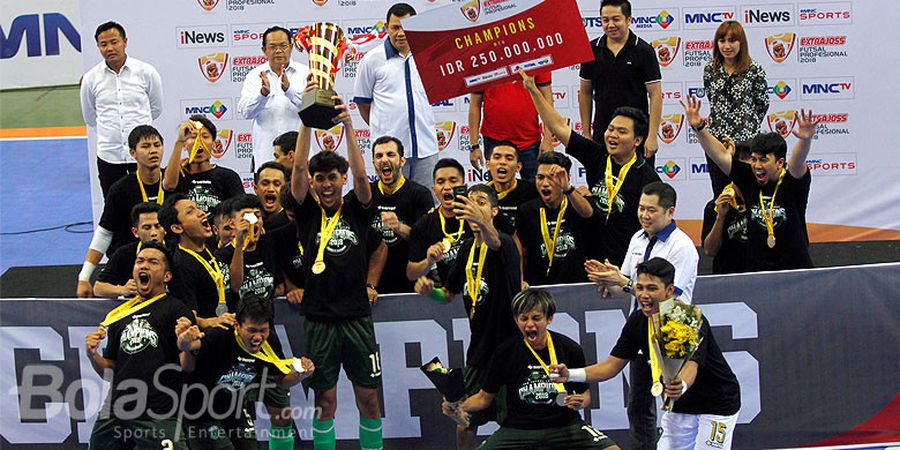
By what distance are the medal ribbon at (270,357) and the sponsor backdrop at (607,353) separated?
2.85 ft

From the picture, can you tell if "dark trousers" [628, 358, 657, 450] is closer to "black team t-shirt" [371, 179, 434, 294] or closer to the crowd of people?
the crowd of people

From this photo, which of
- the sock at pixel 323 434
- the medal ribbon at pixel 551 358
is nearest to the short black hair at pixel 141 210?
the sock at pixel 323 434

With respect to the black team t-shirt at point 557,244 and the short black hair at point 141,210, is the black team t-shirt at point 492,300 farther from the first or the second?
the short black hair at point 141,210

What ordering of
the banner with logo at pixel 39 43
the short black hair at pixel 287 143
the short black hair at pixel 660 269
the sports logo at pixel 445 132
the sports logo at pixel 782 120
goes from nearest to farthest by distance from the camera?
the short black hair at pixel 660 269 < the short black hair at pixel 287 143 < the sports logo at pixel 782 120 < the sports logo at pixel 445 132 < the banner with logo at pixel 39 43

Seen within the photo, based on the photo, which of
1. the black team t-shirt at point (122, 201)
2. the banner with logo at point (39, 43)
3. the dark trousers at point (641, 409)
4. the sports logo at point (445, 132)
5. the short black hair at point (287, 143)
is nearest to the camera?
the dark trousers at point (641, 409)

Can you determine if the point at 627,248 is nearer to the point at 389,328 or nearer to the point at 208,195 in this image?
the point at 389,328

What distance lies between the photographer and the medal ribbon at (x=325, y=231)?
8867mm

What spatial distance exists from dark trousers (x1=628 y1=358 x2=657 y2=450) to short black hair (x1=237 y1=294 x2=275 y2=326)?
249 centimetres

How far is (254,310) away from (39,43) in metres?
15.2

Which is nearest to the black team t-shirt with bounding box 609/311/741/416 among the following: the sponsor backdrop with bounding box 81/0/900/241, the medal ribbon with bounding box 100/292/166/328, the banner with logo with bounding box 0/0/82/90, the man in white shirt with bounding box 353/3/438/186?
the medal ribbon with bounding box 100/292/166/328

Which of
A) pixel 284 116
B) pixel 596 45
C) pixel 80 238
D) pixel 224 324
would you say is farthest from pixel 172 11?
pixel 224 324

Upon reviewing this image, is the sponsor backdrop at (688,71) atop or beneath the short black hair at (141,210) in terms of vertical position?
atop

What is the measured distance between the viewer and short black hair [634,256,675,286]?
7.78m

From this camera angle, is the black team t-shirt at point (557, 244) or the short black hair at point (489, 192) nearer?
the short black hair at point (489, 192)
